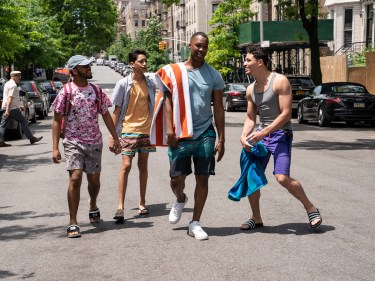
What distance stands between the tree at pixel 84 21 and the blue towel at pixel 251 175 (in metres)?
69.3

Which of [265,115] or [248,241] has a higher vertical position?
[265,115]

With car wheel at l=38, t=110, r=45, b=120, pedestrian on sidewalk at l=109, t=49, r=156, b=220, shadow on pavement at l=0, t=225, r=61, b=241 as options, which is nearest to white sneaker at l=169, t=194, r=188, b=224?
pedestrian on sidewalk at l=109, t=49, r=156, b=220

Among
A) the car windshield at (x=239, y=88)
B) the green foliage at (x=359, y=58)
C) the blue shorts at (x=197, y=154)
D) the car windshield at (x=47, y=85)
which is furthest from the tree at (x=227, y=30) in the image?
the blue shorts at (x=197, y=154)

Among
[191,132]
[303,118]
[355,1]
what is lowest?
[303,118]

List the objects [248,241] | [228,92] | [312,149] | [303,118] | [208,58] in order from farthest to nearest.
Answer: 1. [208,58]
2. [228,92]
3. [303,118]
4. [312,149]
5. [248,241]

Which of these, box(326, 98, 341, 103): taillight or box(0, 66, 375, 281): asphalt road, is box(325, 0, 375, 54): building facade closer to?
box(326, 98, 341, 103): taillight

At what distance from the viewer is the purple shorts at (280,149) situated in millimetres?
7102

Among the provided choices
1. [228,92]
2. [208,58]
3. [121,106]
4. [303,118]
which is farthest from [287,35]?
[121,106]

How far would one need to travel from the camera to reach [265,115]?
7195 mm

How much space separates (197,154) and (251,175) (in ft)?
2.04

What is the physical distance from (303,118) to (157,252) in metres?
19.4

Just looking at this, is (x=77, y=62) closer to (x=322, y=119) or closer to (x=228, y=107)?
(x=322, y=119)

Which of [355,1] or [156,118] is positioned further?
[355,1]

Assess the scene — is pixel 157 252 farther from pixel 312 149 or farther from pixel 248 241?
pixel 312 149
